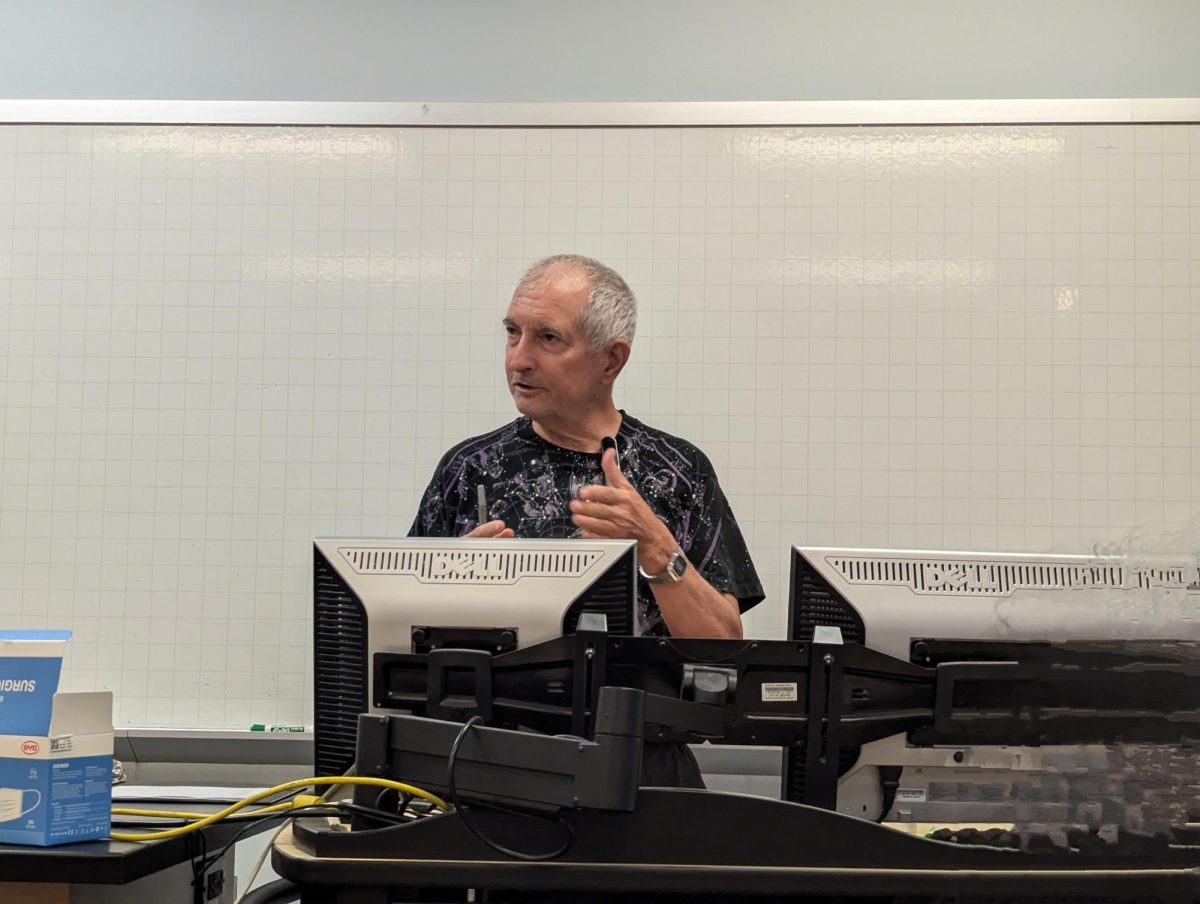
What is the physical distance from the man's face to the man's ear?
0.11 ft

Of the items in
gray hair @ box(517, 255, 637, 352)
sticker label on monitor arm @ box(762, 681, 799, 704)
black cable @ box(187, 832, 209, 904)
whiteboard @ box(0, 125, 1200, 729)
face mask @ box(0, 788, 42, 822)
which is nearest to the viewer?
sticker label on monitor arm @ box(762, 681, 799, 704)

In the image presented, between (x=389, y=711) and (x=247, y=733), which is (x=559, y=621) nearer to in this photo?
(x=389, y=711)

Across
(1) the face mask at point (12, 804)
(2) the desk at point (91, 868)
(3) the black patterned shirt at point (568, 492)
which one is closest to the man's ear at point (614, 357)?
(3) the black patterned shirt at point (568, 492)

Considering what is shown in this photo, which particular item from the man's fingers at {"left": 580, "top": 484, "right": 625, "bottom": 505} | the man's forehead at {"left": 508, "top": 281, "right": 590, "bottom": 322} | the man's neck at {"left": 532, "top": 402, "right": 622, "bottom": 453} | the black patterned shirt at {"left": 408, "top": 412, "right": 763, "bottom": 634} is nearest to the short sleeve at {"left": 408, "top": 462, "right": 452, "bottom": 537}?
the black patterned shirt at {"left": 408, "top": 412, "right": 763, "bottom": 634}

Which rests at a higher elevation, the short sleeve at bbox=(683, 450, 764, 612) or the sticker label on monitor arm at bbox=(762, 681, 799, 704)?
the short sleeve at bbox=(683, 450, 764, 612)

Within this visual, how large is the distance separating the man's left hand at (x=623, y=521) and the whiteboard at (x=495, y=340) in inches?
32.8

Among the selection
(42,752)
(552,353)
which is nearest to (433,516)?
(552,353)

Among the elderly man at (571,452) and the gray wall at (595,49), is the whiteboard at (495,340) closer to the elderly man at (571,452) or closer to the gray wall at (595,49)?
the gray wall at (595,49)

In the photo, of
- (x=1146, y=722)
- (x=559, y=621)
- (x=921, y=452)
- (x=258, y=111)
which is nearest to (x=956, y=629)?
(x=559, y=621)

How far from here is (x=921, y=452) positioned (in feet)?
8.46

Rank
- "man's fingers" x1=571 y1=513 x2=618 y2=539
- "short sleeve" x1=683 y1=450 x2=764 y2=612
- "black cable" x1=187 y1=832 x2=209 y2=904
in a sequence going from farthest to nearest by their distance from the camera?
"short sleeve" x1=683 y1=450 x2=764 y2=612 → "man's fingers" x1=571 y1=513 x2=618 y2=539 → "black cable" x1=187 y1=832 x2=209 y2=904

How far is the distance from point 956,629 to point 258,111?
2066 millimetres

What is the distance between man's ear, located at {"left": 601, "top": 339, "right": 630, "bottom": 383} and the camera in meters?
2.23

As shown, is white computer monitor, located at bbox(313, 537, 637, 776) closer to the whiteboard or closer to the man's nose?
the man's nose
